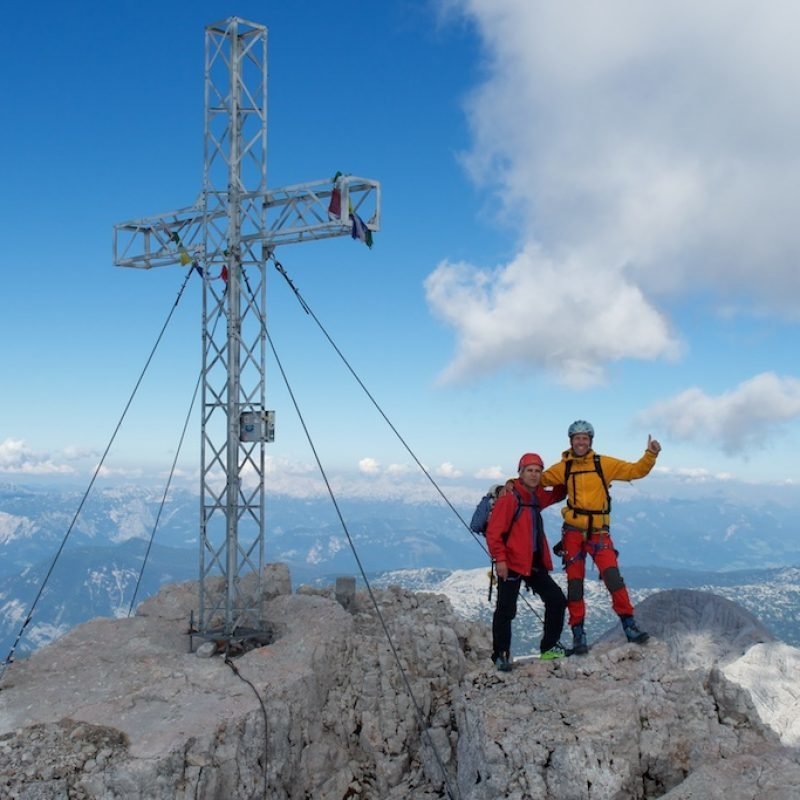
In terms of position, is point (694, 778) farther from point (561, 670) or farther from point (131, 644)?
point (131, 644)

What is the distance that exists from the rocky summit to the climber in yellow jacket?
0.71 meters

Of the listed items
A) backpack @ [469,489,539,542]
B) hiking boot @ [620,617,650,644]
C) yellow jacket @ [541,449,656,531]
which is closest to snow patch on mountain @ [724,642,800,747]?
hiking boot @ [620,617,650,644]

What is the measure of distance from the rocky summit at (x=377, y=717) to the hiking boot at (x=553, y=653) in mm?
144

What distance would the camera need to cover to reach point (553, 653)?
36.9 feet

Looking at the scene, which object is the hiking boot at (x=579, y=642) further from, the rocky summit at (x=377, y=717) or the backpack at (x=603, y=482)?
the backpack at (x=603, y=482)

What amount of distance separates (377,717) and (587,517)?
18.1 feet

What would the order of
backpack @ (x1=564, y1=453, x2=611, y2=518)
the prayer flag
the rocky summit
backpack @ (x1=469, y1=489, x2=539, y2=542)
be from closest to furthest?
the rocky summit < backpack @ (x1=469, y1=489, x2=539, y2=542) < backpack @ (x1=564, y1=453, x2=611, y2=518) < the prayer flag

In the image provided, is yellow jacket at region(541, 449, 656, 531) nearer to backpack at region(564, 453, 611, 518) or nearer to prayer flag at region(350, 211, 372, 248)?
backpack at region(564, 453, 611, 518)

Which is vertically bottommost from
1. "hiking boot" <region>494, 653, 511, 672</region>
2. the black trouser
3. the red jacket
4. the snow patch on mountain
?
the snow patch on mountain

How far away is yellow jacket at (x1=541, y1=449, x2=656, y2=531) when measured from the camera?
35.9 ft

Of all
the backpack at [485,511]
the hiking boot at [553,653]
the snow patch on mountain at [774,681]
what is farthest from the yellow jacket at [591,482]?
the snow patch on mountain at [774,681]

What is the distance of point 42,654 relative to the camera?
1347 cm

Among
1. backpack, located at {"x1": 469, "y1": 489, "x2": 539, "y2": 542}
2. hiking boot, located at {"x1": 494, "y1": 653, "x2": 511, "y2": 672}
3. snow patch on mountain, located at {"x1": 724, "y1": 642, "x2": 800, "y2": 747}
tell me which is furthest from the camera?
snow patch on mountain, located at {"x1": 724, "y1": 642, "x2": 800, "y2": 747}

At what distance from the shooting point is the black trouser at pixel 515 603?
429 inches
